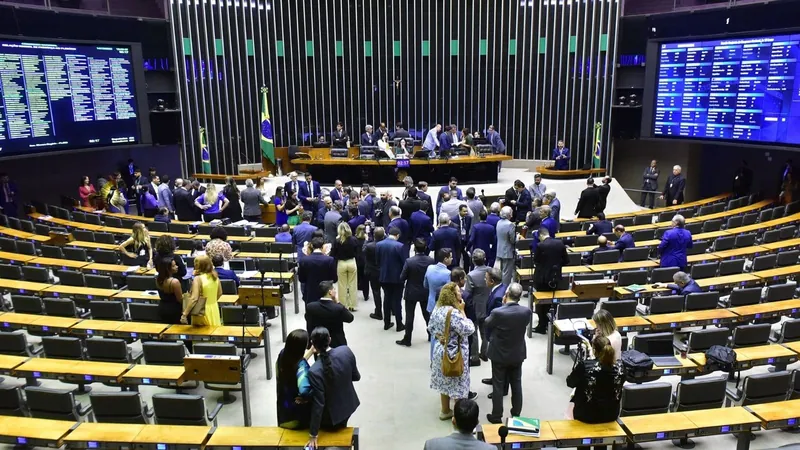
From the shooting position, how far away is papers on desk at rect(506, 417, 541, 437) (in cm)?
449

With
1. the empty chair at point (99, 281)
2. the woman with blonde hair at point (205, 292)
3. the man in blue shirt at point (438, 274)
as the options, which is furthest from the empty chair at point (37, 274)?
the man in blue shirt at point (438, 274)

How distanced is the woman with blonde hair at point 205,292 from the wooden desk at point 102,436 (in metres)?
1.64

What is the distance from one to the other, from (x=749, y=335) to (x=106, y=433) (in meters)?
6.07

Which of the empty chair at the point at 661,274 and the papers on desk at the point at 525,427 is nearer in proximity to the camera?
the papers on desk at the point at 525,427

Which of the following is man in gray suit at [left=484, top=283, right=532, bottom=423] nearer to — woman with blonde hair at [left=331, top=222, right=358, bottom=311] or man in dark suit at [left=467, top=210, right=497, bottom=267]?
woman with blonde hair at [left=331, top=222, right=358, bottom=311]

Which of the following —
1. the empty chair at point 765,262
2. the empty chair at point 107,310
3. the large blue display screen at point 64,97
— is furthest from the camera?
the large blue display screen at point 64,97

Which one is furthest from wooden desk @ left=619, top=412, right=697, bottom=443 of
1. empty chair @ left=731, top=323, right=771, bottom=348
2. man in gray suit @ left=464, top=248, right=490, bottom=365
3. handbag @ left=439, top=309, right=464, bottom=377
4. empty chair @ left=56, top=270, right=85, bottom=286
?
empty chair @ left=56, top=270, right=85, bottom=286

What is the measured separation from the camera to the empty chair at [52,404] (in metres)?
5.01

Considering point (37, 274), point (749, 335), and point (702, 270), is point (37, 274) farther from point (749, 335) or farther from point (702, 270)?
point (702, 270)

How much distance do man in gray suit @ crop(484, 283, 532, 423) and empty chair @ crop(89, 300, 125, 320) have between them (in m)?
4.25

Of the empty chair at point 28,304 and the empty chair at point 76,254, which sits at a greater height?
the empty chair at point 76,254

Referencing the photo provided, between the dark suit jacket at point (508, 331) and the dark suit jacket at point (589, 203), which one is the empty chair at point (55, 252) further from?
the dark suit jacket at point (589, 203)

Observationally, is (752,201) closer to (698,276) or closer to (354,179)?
(698,276)

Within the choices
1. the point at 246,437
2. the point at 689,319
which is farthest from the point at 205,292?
the point at 689,319
